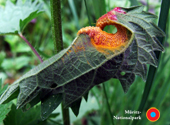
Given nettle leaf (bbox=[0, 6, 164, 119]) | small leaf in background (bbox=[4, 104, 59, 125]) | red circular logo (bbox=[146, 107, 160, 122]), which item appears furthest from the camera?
red circular logo (bbox=[146, 107, 160, 122])

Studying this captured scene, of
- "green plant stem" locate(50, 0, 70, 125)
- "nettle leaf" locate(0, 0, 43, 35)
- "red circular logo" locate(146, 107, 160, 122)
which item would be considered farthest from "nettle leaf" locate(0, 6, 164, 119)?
"red circular logo" locate(146, 107, 160, 122)

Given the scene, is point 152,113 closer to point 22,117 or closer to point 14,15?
point 22,117

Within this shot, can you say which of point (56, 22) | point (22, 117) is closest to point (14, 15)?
point (56, 22)

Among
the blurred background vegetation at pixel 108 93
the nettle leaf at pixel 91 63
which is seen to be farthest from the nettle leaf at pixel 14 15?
the nettle leaf at pixel 91 63

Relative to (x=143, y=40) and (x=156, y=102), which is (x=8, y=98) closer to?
(x=143, y=40)

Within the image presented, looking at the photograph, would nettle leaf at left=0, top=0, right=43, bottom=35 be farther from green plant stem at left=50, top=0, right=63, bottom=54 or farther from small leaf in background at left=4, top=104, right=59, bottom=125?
small leaf in background at left=4, top=104, right=59, bottom=125

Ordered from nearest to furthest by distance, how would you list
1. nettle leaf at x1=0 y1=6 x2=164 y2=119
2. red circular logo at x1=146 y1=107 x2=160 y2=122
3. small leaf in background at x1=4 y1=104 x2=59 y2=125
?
nettle leaf at x1=0 y1=6 x2=164 y2=119, small leaf in background at x1=4 y1=104 x2=59 y2=125, red circular logo at x1=146 y1=107 x2=160 y2=122

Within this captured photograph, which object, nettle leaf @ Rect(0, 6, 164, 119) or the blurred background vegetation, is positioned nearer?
nettle leaf @ Rect(0, 6, 164, 119)

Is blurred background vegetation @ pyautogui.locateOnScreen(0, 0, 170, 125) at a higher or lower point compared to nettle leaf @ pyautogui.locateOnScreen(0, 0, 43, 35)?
lower

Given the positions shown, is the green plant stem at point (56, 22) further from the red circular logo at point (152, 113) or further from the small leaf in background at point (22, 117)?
the red circular logo at point (152, 113)

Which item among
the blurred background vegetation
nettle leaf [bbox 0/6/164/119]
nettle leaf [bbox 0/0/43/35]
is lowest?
the blurred background vegetation
